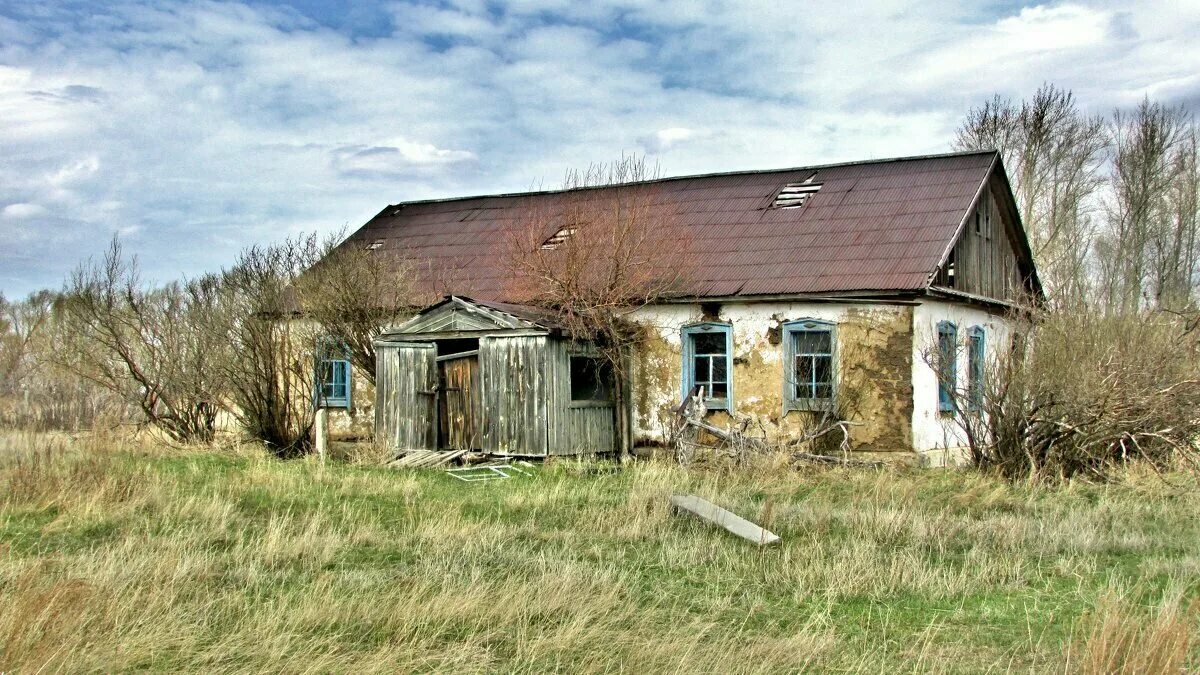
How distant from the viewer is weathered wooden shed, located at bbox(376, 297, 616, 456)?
52.5 feet

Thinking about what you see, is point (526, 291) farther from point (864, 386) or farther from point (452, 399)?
point (864, 386)

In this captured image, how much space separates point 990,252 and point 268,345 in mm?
12699

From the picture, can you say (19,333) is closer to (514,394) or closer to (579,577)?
(514,394)

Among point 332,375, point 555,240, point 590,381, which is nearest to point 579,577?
point 590,381

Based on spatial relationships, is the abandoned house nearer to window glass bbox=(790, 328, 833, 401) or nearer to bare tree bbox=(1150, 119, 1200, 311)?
window glass bbox=(790, 328, 833, 401)

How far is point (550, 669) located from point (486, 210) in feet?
59.4

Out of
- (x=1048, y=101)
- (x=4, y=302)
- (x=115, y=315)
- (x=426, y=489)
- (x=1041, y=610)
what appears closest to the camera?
(x=1041, y=610)

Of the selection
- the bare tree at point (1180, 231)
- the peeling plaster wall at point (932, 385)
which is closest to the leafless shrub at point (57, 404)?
the peeling plaster wall at point (932, 385)

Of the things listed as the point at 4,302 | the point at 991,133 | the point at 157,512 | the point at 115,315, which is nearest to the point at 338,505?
the point at 157,512

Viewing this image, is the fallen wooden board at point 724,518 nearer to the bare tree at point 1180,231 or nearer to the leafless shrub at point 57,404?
the leafless shrub at point 57,404

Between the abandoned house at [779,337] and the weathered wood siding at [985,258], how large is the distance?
6cm

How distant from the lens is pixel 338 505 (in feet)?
37.2

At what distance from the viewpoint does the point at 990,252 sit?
1962cm

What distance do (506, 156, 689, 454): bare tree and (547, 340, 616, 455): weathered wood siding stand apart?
1.29 feet
